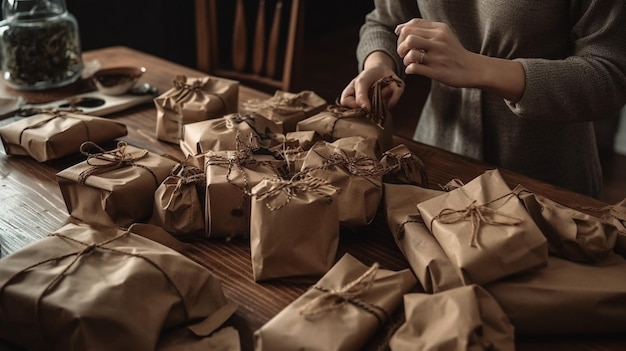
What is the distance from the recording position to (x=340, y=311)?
77cm

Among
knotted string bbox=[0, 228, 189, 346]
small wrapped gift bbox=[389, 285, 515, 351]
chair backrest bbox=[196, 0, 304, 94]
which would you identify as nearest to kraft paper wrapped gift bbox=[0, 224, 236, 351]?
knotted string bbox=[0, 228, 189, 346]

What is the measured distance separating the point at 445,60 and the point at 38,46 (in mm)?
1003

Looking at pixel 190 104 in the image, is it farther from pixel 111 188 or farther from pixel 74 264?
pixel 74 264

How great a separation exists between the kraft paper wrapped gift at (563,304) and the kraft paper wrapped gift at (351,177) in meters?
0.24

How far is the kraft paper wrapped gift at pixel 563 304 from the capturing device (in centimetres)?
79

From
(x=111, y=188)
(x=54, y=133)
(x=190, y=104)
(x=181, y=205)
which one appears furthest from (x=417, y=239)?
(x=54, y=133)

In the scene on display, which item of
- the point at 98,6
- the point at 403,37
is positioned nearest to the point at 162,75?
the point at 403,37

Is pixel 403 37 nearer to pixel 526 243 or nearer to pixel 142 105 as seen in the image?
pixel 526 243

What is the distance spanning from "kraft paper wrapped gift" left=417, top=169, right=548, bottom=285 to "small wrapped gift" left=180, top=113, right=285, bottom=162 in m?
0.36

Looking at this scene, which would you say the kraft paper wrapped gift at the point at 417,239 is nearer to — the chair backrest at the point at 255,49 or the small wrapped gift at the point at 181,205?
the small wrapped gift at the point at 181,205

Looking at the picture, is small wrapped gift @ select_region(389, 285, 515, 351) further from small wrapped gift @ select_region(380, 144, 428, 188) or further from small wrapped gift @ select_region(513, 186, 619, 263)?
small wrapped gift @ select_region(380, 144, 428, 188)

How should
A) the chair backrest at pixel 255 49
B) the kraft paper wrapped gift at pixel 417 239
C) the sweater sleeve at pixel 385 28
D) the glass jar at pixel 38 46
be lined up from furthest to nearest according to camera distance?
the chair backrest at pixel 255 49 < the glass jar at pixel 38 46 < the sweater sleeve at pixel 385 28 < the kraft paper wrapped gift at pixel 417 239

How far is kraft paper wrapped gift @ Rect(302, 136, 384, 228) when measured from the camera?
98 cm

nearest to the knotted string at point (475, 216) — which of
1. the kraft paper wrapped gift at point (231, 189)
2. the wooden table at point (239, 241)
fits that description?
the wooden table at point (239, 241)
